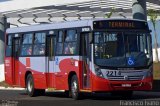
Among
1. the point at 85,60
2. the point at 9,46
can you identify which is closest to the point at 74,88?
the point at 85,60

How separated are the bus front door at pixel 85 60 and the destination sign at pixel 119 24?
0.58 m

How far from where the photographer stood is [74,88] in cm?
2173

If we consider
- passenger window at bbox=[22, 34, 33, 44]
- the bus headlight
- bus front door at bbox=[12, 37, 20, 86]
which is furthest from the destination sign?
bus front door at bbox=[12, 37, 20, 86]

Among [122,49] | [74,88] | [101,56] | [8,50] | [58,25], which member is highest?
[58,25]

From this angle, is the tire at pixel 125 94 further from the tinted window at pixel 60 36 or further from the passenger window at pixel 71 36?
the tinted window at pixel 60 36

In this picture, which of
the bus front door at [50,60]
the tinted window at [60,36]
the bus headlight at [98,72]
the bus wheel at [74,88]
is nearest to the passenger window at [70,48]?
the tinted window at [60,36]

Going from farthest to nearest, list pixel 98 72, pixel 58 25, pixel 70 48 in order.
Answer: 1. pixel 58 25
2. pixel 70 48
3. pixel 98 72

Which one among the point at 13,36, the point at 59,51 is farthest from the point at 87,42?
the point at 13,36

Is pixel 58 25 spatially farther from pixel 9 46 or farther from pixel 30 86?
pixel 9 46

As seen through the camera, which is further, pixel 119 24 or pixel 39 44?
pixel 39 44

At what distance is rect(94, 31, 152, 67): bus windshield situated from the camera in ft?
67.7

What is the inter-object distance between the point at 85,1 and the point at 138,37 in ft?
75.3

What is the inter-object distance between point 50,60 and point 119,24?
3.74 metres

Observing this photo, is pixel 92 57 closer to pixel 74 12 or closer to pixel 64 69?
pixel 64 69
